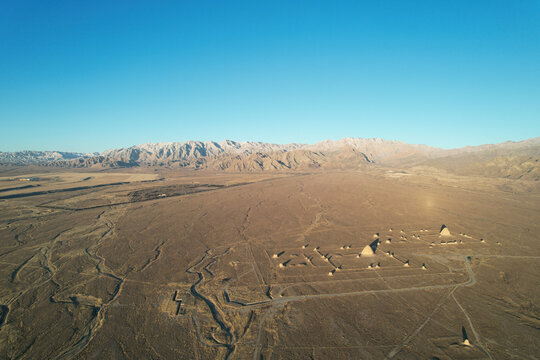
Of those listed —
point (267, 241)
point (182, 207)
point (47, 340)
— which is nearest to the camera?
point (47, 340)

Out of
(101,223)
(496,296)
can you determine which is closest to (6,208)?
(101,223)

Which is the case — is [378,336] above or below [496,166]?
below

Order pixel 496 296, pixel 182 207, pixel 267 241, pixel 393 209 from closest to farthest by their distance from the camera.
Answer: pixel 496 296
pixel 267 241
pixel 393 209
pixel 182 207

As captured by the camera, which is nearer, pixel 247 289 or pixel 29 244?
pixel 247 289

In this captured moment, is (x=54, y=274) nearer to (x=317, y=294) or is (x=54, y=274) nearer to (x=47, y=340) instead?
(x=47, y=340)

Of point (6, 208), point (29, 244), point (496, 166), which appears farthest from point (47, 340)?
point (496, 166)

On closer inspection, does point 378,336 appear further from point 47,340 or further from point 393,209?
point 393,209
